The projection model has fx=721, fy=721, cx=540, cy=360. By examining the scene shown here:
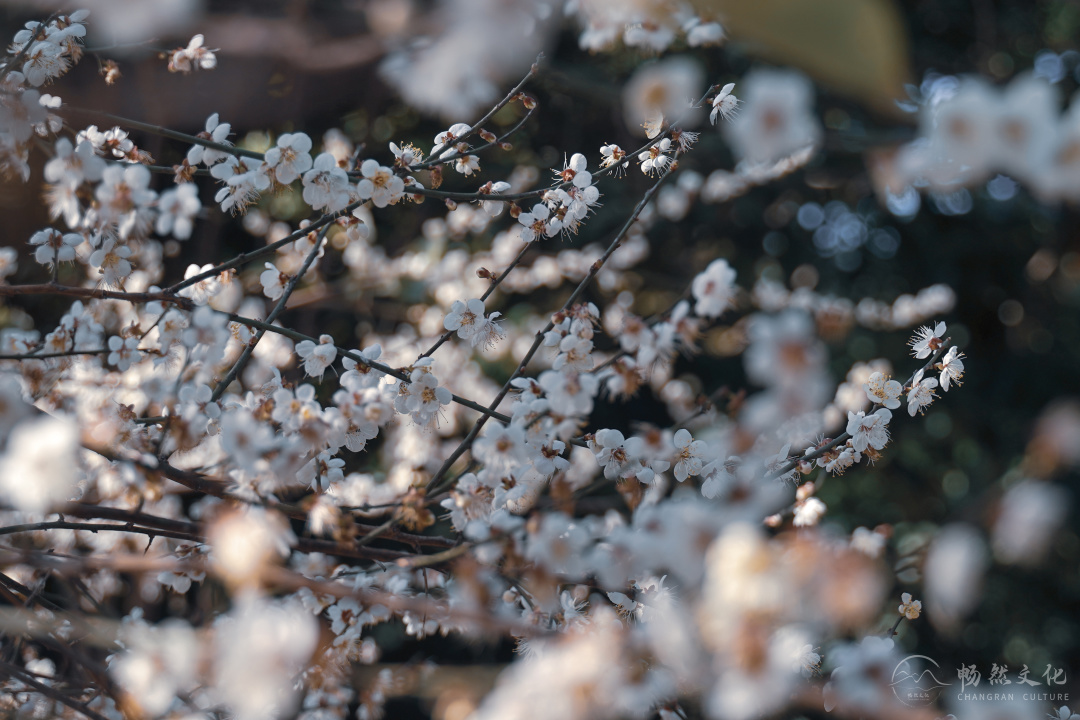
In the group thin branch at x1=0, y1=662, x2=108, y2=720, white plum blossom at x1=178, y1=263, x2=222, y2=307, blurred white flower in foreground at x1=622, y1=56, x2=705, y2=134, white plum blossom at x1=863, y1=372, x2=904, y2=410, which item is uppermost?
white plum blossom at x1=178, y1=263, x2=222, y2=307

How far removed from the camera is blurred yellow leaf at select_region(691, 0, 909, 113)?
396 millimetres

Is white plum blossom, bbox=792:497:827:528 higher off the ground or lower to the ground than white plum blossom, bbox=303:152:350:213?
lower

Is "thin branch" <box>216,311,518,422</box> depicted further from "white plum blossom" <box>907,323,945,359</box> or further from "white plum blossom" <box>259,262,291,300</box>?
"white plum blossom" <box>907,323,945,359</box>

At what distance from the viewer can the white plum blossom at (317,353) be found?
109 centimetres

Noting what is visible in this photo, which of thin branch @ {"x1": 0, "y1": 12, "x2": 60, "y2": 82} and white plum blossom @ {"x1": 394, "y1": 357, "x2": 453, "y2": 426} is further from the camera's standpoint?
white plum blossom @ {"x1": 394, "y1": 357, "x2": 453, "y2": 426}

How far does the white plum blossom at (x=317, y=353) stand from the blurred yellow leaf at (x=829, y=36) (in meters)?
0.81

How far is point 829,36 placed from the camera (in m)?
0.41

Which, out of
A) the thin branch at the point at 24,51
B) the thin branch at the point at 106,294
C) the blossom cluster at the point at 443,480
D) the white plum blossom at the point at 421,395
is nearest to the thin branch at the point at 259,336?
the blossom cluster at the point at 443,480

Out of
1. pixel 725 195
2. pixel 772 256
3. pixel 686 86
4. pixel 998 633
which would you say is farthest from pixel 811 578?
pixel 998 633

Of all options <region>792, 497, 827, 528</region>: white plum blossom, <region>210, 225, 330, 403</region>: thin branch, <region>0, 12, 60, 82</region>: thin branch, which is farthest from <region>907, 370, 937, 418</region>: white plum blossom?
<region>0, 12, 60, 82</region>: thin branch

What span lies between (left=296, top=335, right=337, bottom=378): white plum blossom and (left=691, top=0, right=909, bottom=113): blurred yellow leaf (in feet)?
2.65

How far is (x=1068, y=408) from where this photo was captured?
563mm

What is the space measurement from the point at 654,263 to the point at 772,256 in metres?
0.62

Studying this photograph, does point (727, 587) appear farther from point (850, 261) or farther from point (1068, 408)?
point (850, 261)
